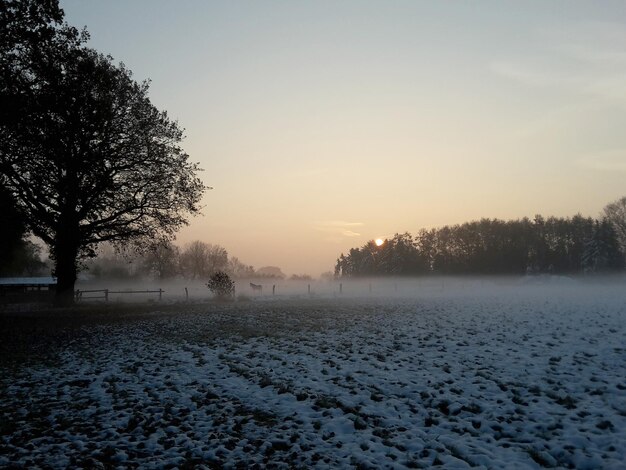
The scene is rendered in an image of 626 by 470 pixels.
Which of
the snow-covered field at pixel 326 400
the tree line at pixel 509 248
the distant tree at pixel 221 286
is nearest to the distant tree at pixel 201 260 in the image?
the tree line at pixel 509 248

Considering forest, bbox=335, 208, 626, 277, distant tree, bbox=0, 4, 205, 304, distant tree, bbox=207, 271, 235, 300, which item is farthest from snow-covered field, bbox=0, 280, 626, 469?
forest, bbox=335, 208, 626, 277

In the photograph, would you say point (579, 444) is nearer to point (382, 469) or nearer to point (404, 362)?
point (382, 469)

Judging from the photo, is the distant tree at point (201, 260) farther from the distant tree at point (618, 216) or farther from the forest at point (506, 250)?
the distant tree at point (618, 216)

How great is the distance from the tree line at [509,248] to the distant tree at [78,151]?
7839 centimetres

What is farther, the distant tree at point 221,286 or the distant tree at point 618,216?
the distant tree at point 618,216

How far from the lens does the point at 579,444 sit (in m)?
7.38

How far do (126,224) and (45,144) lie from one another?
8196 millimetres

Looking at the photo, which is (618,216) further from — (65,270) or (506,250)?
(65,270)

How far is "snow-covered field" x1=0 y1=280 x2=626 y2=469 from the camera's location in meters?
7.23

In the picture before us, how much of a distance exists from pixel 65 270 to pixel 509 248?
9224 cm

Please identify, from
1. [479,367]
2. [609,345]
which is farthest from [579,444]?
[609,345]

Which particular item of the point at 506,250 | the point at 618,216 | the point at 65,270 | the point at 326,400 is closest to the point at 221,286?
the point at 65,270

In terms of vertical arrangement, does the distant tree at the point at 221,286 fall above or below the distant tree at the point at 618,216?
below

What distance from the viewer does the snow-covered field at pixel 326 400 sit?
23.7 feet
